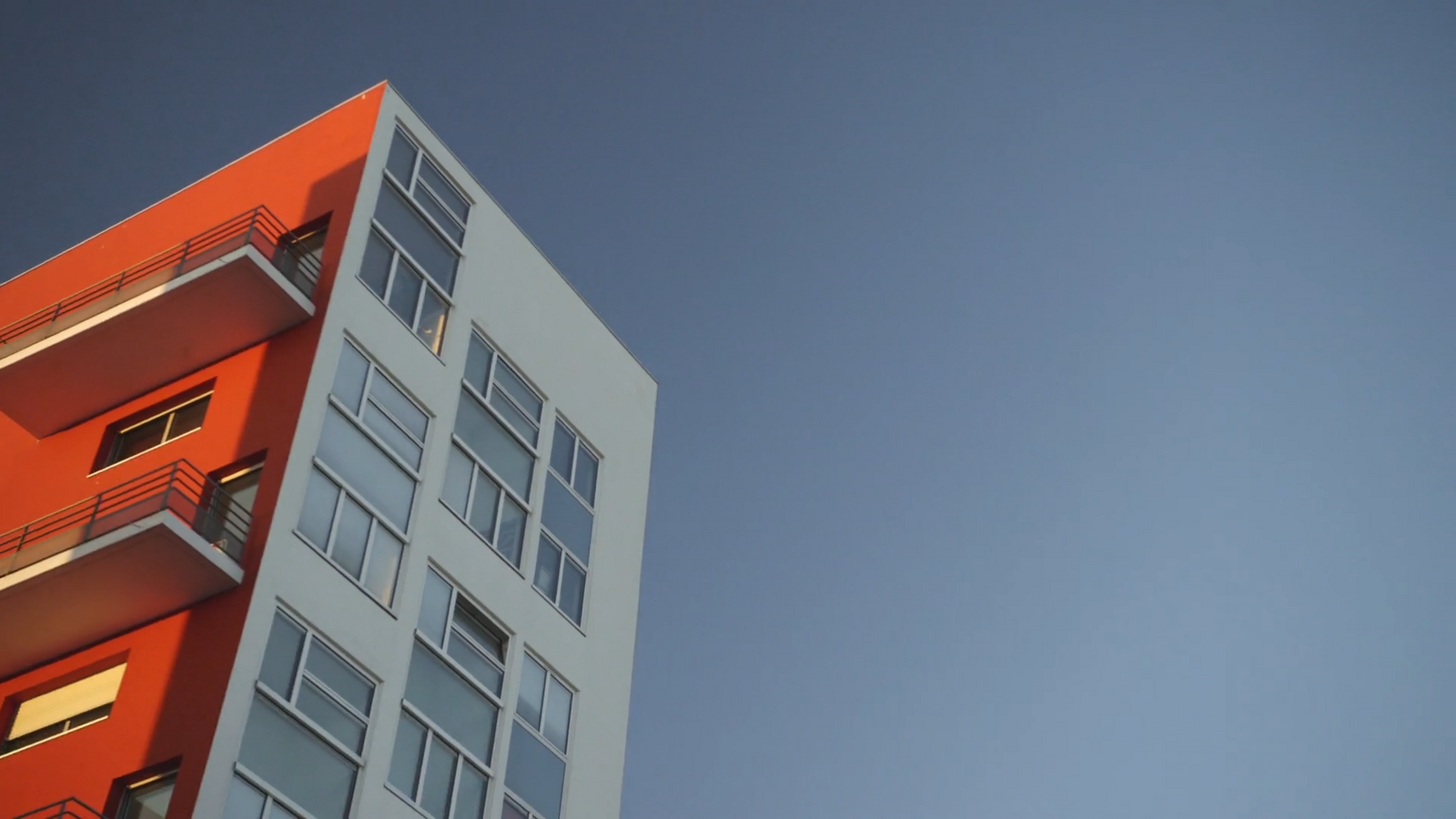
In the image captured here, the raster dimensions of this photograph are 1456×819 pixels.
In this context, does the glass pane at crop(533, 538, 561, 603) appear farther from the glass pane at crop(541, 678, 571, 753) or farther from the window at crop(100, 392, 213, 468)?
the window at crop(100, 392, 213, 468)

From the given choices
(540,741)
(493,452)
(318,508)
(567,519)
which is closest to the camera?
(318,508)

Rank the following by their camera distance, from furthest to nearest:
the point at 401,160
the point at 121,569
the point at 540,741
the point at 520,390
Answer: the point at 520,390
the point at 401,160
the point at 540,741
the point at 121,569

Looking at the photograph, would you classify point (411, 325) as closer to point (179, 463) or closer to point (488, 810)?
point (179, 463)

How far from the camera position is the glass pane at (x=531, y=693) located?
92.7 ft

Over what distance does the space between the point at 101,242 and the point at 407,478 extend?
31.0 feet

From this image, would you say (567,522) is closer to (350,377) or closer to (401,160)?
(350,377)

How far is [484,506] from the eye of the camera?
29.3 metres

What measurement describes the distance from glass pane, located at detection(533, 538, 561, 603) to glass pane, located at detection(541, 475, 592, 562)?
1.17ft

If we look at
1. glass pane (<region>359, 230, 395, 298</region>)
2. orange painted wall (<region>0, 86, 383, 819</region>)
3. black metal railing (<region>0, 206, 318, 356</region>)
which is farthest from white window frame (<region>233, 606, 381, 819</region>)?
glass pane (<region>359, 230, 395, 298</region>)

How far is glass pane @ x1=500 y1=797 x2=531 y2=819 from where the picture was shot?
2675 cm

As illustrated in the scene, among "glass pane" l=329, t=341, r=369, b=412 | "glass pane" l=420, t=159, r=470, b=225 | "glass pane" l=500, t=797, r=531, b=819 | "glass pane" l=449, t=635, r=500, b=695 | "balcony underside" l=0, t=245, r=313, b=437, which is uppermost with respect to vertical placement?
"glass pane" l=420, t=159, r=470, b=225

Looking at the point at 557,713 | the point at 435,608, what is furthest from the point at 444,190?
the point at 557,713

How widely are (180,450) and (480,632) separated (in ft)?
19.6

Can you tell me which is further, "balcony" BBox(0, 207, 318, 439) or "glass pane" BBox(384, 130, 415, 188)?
"glass pane" BBox(384, 130, 415, 188)
